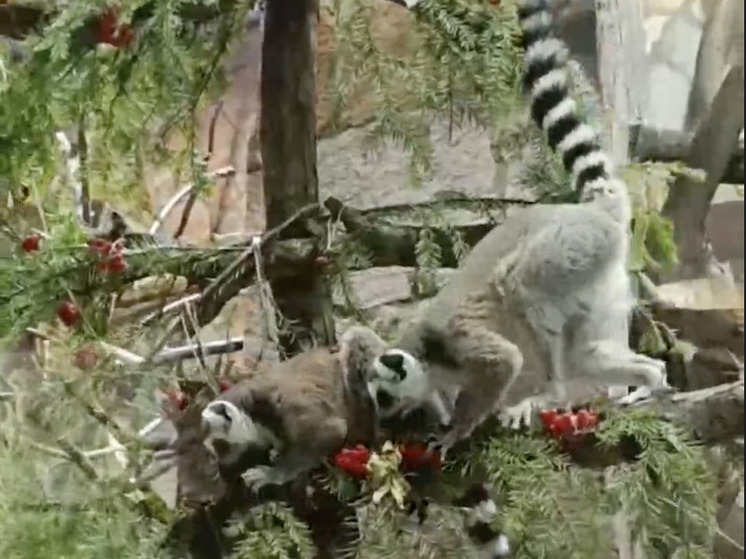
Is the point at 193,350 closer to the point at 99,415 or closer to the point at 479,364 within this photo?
the point at 99,415

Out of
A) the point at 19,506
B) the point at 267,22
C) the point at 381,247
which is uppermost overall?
the point at 267,22

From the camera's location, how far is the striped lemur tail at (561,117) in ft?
3.43

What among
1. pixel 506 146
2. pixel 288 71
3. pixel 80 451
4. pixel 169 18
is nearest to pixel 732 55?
pixel 506 146

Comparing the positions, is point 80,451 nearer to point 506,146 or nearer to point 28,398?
point 28,398

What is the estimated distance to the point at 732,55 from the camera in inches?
36.3

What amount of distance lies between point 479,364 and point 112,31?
518 mm

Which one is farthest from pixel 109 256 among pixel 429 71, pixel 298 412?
pixel 429 71

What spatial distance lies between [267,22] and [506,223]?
1.11ft

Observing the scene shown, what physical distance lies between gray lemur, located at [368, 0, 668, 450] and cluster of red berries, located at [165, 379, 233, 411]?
0.57 ft

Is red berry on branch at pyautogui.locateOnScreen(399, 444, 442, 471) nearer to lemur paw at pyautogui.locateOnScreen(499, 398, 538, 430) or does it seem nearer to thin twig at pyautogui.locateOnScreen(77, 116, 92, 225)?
lemur paw at pyautogui.locateOnScreen(499, 398, 538, 430)

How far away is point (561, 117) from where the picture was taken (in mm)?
1071

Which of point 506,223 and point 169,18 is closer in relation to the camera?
point 506,223

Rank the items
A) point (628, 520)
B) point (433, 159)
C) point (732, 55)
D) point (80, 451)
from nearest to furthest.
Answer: point (732, 55), point (628, 520), point (433, 159), point (80, 451)

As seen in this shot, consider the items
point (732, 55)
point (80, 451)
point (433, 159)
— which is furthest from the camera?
point (80, 451)
